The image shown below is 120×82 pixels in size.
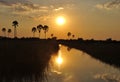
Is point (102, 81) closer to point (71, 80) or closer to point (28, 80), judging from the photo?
point (71, 80)

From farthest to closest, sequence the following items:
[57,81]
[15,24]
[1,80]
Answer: [15,24] < [57,81] < [1,80]

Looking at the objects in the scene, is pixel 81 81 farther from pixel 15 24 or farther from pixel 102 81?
pixel 15 24

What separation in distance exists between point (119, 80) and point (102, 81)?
64.3 inches

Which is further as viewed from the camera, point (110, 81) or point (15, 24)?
point (15, 24)

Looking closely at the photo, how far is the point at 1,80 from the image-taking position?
25.6 meters

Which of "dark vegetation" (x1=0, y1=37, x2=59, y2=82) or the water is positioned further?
the water

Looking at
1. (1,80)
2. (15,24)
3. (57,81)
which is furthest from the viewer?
(15,24)

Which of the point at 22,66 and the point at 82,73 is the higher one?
the point at 22,66

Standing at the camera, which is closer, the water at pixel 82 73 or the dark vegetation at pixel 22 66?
the dark vegetation at pixel 22 66

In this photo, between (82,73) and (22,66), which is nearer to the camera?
(82,73)

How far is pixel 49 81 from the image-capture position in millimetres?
26891

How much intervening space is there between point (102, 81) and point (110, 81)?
779mm

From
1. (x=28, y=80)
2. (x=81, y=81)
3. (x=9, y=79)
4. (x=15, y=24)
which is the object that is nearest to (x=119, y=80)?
(x=81, y=81)

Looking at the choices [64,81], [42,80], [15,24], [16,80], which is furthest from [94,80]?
[15,24]
